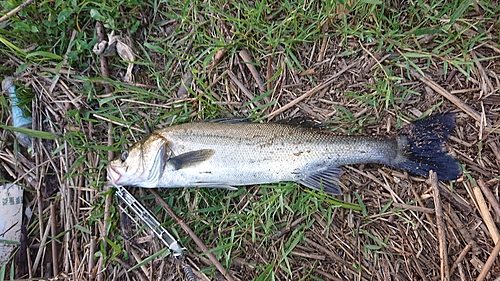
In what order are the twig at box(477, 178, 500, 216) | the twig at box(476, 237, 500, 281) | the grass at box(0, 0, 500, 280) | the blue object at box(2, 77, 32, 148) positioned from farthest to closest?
the blue object at box(2, 77, 32, 148)
the grass at box(0, 0, 500, 280)
the twig at box(477, 178, 500, 216)
the twig at box(476, 237, 500, 281)

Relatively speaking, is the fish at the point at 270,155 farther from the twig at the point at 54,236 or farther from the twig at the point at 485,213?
the twig at the point at 54,236

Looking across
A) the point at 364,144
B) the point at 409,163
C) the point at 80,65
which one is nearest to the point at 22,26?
the point at 80,65

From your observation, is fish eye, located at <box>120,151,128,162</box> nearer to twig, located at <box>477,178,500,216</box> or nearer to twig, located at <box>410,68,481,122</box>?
twig, located at <box>410,68,481,122</box>

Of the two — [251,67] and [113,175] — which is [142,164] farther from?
[251,67]

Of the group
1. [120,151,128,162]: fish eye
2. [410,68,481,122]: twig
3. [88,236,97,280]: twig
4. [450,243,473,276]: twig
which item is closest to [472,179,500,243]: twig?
[450,243,473,276]: twig

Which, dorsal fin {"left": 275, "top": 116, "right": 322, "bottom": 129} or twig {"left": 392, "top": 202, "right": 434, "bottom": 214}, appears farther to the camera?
dorsal fin {"left": 275, "top": 116, "right": 322, "bottom": 129}

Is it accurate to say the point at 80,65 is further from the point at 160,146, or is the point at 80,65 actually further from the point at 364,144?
the point at 364,144
